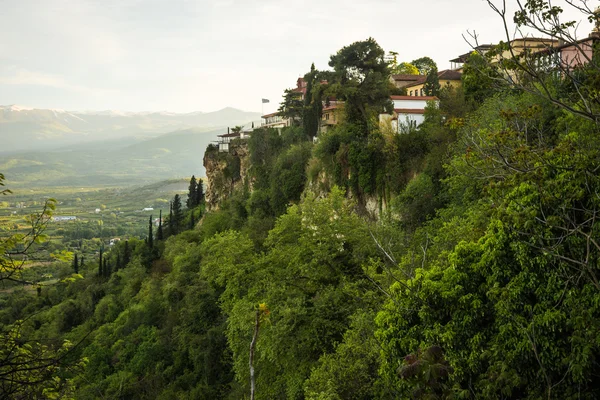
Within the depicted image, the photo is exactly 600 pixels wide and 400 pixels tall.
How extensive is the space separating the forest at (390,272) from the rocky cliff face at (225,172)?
496 inches

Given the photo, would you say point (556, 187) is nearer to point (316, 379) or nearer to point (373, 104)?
point (316, 379)

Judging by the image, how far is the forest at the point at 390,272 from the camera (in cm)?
858

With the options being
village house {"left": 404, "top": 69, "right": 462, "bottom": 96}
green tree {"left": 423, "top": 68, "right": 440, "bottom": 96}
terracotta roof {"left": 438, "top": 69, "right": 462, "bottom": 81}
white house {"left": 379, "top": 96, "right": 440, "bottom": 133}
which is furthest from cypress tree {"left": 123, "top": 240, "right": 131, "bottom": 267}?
terracotta roof {"left": 438, "top": 69, "right": 462, "bottom": 81}

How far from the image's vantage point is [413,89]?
152 feet

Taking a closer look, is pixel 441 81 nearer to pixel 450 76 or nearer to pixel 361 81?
pixel 450 76

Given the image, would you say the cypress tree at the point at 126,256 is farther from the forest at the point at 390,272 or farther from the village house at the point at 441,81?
the village house at the point at 441,81

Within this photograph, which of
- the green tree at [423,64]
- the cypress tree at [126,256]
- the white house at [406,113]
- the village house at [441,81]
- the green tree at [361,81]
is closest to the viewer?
the white house at [406,113]

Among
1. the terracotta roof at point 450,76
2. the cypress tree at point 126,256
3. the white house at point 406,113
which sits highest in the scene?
the terracotta roof at point 450,76

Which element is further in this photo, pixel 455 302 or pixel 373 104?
pixel 373 104

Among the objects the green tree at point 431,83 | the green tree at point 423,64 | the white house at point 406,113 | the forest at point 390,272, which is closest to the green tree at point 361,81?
the forest at point 390,272

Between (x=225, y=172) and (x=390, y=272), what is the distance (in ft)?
182

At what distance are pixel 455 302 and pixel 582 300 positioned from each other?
8.54 feet

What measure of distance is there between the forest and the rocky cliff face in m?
12.6

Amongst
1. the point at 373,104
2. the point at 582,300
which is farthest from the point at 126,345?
the point at 582,300
